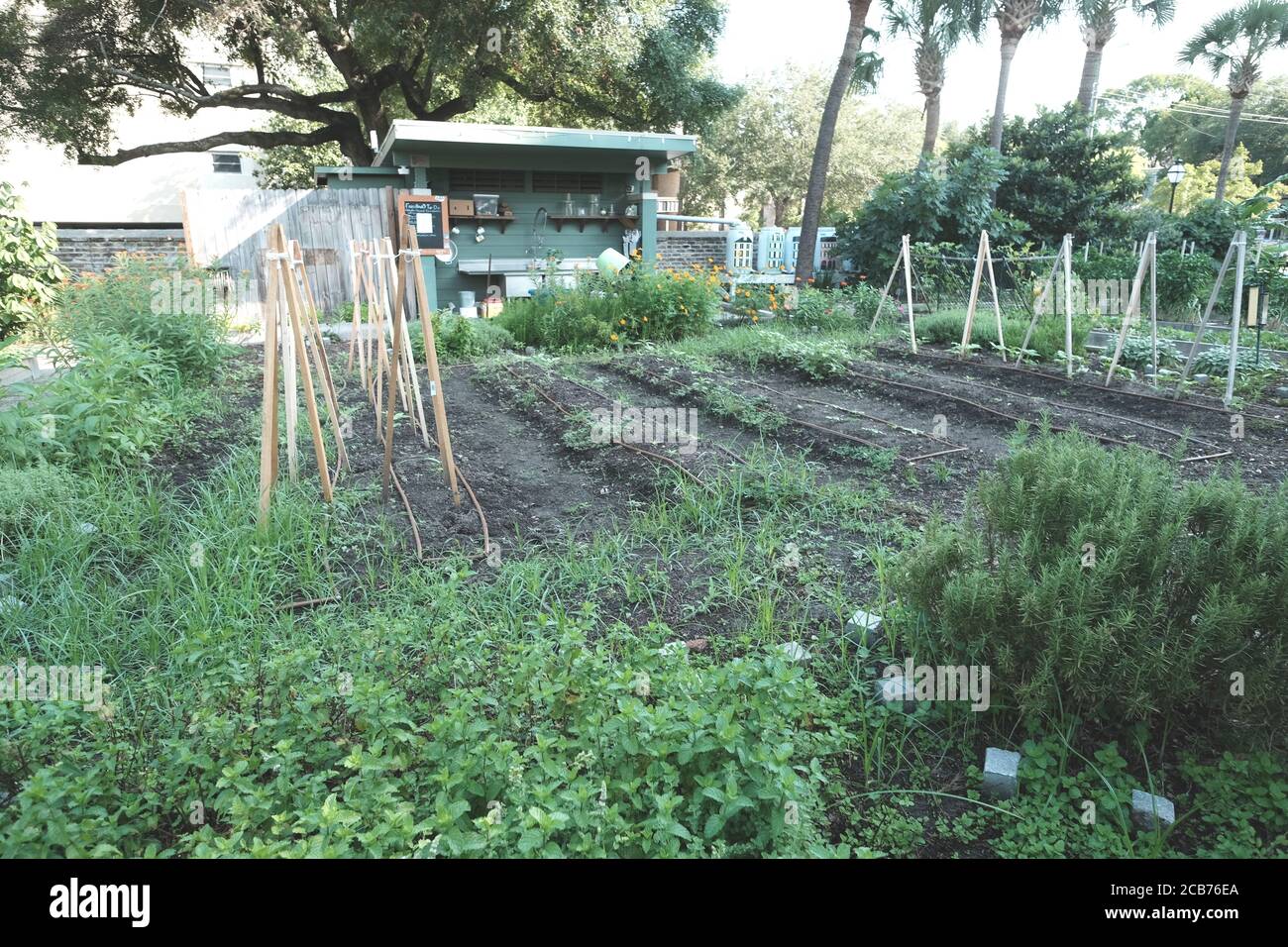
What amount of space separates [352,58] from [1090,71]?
1856cm

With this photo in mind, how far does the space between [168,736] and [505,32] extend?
15.9 metres

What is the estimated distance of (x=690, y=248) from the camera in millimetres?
15391

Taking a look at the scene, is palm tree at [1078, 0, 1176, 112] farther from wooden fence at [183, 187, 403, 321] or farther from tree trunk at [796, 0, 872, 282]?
wooden fence at [183, 187, 403, 321]

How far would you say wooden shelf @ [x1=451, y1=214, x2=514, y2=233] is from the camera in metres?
13.3

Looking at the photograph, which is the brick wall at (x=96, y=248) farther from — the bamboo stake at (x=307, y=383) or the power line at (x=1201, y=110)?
the power line at (x=1201, y=110)

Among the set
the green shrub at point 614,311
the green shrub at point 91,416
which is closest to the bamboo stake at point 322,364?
the green shrub at point 91,416

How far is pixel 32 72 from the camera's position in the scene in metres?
15.2

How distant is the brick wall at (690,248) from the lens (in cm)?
1508

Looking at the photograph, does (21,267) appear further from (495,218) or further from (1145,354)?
(1145,354)

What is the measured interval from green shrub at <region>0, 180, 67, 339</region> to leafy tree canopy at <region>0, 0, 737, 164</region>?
7.12m

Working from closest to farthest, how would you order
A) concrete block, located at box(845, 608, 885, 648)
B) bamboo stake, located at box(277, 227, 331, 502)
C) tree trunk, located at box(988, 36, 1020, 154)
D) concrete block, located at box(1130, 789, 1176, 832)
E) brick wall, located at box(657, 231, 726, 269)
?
concrete block, located at box(1130, 789, 1176, 832) < concrete block, located at box(845, 608, 885, 648) < bamboo stake, located at box(277, 227, 331, 502) < brick wall, located at box(657, 231, 726, 269) < tree trunk, located at box(988, 36, 1020, 154)

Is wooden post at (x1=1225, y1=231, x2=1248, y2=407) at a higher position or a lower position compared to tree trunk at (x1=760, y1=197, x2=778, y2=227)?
lower

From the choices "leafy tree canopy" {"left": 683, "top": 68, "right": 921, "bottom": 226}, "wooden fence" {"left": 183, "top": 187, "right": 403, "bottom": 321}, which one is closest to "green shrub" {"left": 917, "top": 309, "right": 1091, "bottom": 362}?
"wooden fence" {"left": 183, "top": 187, "right": 403, "bottom": 321}
